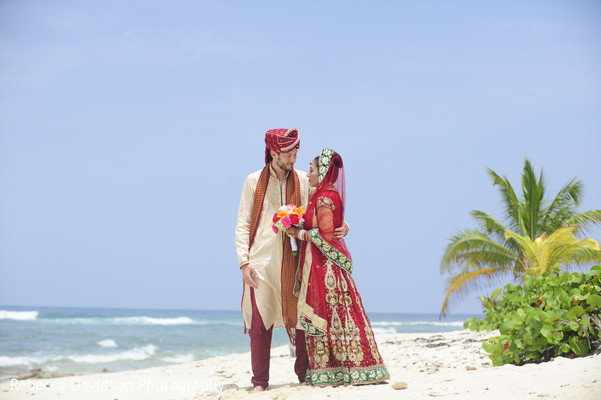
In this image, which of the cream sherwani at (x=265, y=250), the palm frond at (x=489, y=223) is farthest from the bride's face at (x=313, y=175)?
the palm frond at (x=489, y=223)

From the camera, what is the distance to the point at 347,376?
5.01m

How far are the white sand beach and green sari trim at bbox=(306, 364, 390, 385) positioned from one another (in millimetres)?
90

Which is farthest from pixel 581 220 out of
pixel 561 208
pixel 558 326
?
pixel 558 326

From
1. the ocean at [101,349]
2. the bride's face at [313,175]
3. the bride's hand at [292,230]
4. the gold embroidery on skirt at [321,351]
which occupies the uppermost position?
the bride's face at [313,175]

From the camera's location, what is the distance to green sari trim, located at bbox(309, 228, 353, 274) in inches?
200

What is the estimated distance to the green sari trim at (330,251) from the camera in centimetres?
509

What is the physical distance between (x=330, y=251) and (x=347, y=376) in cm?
93

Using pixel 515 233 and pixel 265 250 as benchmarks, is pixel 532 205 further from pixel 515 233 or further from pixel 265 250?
pixel 265 250

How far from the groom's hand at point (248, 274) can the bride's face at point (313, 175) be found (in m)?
0.81

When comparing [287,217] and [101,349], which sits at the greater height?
[287,217]

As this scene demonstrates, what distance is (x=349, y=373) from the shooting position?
501 centimetres

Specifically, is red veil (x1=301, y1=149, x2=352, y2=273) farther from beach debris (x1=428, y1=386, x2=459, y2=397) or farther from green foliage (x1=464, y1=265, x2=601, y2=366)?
green foliage (x1=464, y1=265, x2=601, y2=366)

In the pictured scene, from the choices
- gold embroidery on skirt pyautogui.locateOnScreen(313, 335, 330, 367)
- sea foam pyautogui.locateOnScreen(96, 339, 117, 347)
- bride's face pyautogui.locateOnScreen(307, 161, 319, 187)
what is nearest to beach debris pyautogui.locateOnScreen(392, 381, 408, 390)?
gold embroidery on skirt pyautogui.locateOnScreen(313, 335, 330, 367)

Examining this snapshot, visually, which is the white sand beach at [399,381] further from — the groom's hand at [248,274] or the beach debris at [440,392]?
the groom's hand at [248,274]
